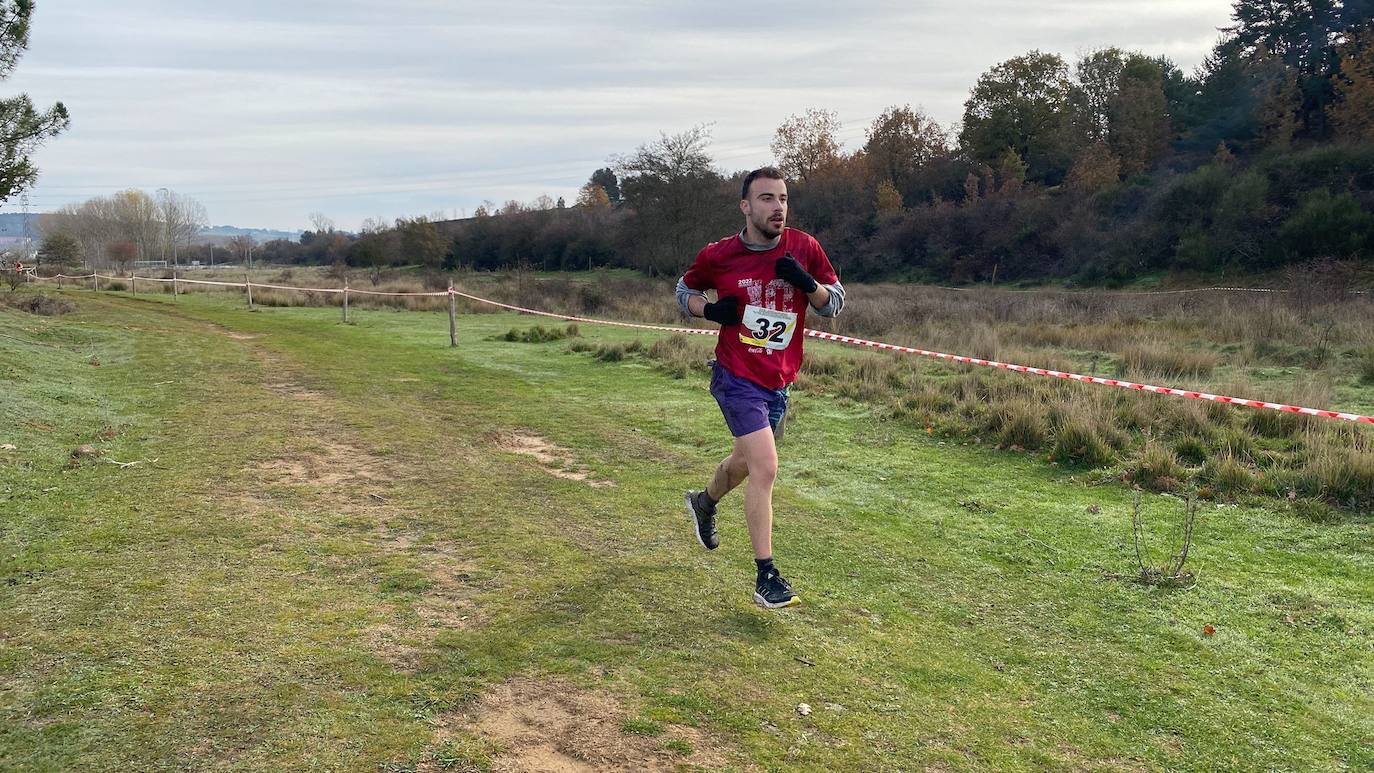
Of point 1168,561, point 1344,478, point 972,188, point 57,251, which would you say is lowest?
point 1168,561

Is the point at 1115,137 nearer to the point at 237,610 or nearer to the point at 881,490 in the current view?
the point at 881,490

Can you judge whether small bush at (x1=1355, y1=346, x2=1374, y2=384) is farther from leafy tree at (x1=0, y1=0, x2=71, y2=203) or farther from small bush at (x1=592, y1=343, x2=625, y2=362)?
leafy tree at (x1=0, y1=0, x2=71, y2=203)

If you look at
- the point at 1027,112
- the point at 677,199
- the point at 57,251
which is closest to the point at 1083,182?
the point at 1027,112

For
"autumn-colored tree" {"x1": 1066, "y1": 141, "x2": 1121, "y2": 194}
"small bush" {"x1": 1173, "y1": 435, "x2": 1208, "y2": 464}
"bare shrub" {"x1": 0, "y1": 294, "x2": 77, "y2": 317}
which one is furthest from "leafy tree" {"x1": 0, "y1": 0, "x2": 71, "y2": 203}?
"autumn-colored tree" {"x1": 1066, "y1": 141, "x2": 1121, "y2": 194}

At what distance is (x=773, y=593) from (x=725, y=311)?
4.70ft

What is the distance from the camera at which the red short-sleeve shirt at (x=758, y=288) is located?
14.9 feet

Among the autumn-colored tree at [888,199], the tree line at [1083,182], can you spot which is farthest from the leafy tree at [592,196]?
the autumn-colored tree at [888,199]

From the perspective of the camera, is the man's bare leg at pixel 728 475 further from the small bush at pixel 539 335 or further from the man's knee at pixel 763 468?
the small bush at pixel 539 335

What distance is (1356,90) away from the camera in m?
38.9

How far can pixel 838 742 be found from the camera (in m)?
3.14

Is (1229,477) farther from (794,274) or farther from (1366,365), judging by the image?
→ (1366,365)

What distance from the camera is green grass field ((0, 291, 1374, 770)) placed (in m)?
3.11

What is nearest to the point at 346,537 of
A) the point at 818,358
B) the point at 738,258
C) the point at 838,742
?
the point at 738,258

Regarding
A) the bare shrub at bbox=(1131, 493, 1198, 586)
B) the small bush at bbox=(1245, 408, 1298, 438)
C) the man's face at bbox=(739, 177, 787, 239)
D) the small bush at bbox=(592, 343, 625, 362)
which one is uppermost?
the man's face at bbox=(739, 177, 787, 239)
